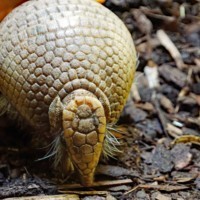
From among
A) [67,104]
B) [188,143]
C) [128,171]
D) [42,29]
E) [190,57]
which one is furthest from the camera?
[190,57]

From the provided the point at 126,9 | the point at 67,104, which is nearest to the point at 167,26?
the point at 126,9

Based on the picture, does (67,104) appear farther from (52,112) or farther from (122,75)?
(122,75)

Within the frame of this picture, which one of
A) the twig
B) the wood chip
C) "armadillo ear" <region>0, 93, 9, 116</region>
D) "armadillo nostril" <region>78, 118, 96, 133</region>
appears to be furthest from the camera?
the wood chip

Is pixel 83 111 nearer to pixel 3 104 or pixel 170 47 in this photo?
pixel 3 104

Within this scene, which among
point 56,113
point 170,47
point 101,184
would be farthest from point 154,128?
point 56,113

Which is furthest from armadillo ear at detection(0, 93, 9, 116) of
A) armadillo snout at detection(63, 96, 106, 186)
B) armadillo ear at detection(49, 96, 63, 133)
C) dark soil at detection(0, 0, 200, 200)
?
armadillo snout at detection(63, 96, 106, 186)

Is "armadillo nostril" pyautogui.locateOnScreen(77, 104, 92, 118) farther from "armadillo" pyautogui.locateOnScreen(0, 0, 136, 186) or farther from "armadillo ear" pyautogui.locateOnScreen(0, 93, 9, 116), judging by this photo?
"armadillo ear" pyautogui.locateOnScreen(0, 93, 9, 116)

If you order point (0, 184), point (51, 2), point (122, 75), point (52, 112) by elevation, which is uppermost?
point (51, 2)
